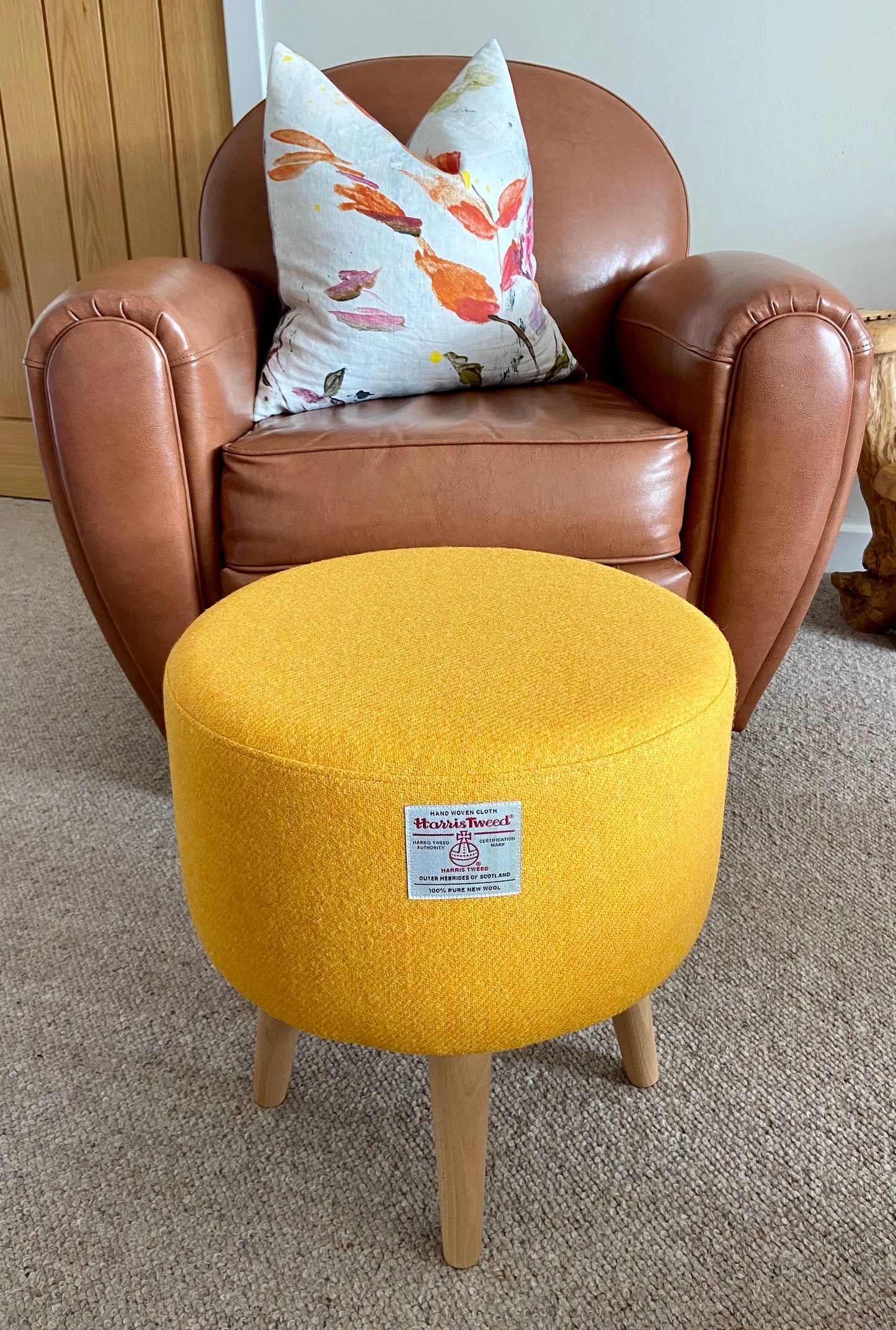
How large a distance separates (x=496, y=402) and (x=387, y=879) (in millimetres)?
942

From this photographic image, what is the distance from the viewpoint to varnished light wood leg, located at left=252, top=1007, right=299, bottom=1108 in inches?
34.5

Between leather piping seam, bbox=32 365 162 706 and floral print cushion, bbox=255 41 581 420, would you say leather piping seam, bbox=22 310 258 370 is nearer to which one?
leather piping seam, bbox=32 365 162 706

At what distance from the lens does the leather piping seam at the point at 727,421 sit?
1210mm

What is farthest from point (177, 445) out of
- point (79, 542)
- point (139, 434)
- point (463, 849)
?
point (463, 849)

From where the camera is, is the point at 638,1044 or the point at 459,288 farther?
the point at 459,288

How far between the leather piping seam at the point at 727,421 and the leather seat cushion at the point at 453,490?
0.05 meters

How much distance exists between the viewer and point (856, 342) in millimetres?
1233

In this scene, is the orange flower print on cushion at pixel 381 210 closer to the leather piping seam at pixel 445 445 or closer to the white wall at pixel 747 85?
the leather piping seam at pixel 445 445

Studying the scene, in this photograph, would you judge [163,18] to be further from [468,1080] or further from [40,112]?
[468,1080]

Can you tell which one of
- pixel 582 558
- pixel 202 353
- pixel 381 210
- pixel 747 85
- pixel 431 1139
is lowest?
pixel 431 1139

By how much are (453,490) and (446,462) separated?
0.03 metres

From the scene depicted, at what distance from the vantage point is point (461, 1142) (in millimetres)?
737

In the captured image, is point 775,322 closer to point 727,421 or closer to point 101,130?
point 727,421

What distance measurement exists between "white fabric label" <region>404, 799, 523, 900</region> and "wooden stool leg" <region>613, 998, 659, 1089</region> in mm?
308
